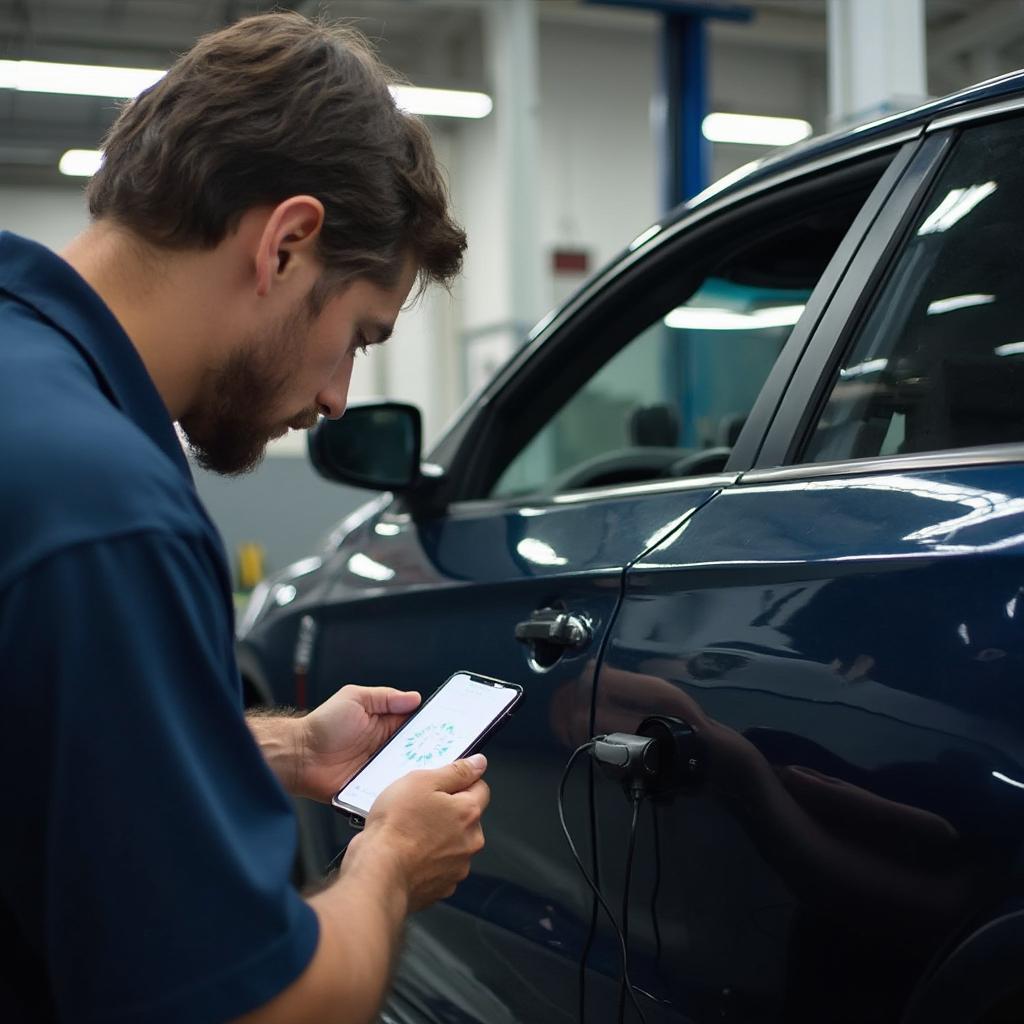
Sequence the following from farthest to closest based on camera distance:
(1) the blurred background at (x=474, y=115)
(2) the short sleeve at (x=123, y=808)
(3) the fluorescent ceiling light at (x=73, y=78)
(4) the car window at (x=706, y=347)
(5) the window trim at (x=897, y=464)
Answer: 1. (1) the blurred background at (x=474, y=115)
2. (3) the fluorescent ceiling light at (x=73, y=78)
3. (4) the car window at (x=706, y=347)
4. (5) the window trim at (x=897, y=464)
5. (2) the short sleeve at (x=123, y=808)

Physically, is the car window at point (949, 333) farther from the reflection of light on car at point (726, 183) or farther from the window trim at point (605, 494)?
the reflection of light on car at point (726, 183)

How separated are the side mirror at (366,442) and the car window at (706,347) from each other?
19cm

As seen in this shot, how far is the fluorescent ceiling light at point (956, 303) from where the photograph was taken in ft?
4.71

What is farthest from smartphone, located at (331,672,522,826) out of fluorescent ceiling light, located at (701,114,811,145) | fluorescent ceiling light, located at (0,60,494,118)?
fluorescent ceiling light, located at (701,114,811,145)

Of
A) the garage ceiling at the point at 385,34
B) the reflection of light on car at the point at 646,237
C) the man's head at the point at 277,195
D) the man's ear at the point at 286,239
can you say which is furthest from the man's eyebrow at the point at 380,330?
the garage ceiling at the point at 385,34

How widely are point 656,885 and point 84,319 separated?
0.81 meters

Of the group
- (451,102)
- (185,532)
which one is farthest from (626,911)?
(451,102)

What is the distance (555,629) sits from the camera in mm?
1565

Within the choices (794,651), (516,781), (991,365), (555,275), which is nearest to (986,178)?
(991,365)

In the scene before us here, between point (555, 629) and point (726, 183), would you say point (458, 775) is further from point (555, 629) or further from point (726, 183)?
point (726, 183)

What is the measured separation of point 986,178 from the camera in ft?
4.78

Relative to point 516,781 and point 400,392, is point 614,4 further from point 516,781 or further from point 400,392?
point 400,392

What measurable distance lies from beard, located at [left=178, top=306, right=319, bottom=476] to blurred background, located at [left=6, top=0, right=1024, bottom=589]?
907 cm

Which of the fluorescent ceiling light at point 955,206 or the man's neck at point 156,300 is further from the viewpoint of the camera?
the fluorescent ceiling light at point 955,206
